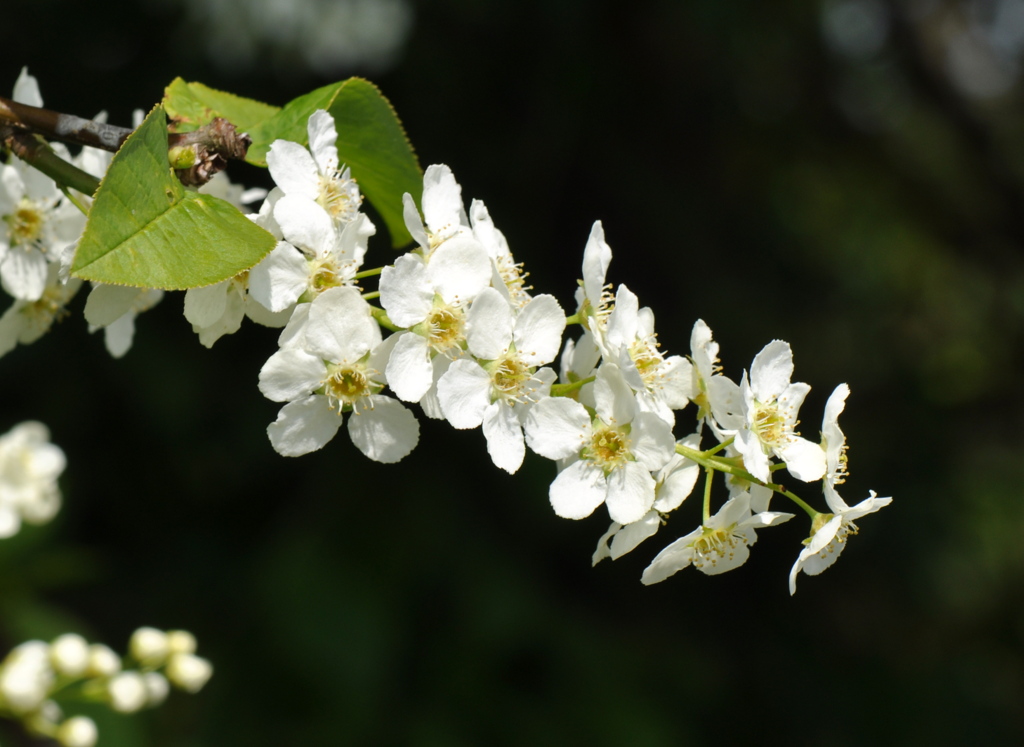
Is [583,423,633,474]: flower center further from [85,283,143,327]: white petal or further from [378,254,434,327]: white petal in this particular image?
[85,283,143,327]: white petal

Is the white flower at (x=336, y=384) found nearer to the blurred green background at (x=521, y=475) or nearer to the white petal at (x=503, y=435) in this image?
the white petal at (x=503, y=435)

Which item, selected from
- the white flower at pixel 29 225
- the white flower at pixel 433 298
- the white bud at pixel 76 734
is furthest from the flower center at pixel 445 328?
the white bud at pixel 76 734

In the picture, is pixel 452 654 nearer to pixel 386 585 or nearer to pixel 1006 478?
pixel 386 585

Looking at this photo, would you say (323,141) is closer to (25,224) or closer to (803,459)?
(25,224)

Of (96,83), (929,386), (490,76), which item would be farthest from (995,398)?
(96,83)

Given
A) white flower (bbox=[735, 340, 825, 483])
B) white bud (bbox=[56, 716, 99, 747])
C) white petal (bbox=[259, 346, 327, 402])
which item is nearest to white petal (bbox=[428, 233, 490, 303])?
white petal (bbox=[259, 346, 327, 402])

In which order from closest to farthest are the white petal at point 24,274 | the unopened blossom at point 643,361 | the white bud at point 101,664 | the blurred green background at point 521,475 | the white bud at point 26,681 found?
the unopened blossom at point 643,361, the white petal at point 24,274, the white bud at point 26,681, the white bud at point 101,664, the blurred green background at point 521,475

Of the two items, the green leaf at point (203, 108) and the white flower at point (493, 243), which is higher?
the green leaf at point (203, 108)
